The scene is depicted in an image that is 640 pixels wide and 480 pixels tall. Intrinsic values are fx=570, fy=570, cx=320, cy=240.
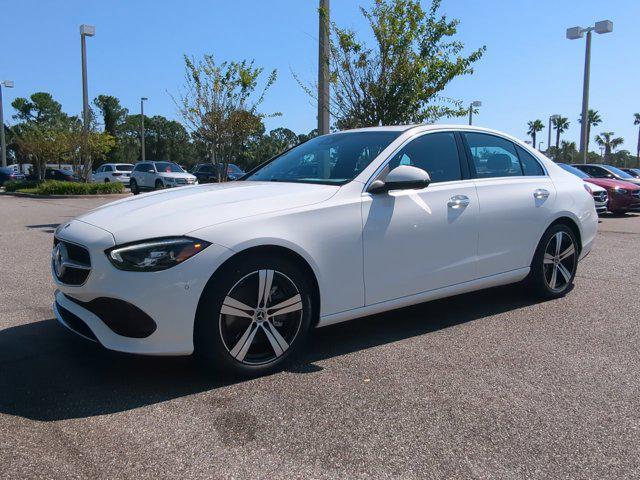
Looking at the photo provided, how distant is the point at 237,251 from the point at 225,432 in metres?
1.00

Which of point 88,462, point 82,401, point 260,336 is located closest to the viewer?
point 88,462

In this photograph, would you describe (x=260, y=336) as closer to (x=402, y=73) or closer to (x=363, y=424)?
(x=363, y=424)

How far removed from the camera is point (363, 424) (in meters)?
2.90

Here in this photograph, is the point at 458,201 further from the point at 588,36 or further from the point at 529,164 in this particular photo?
the point at 588,36

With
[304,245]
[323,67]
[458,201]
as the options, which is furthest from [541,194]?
[323,67]

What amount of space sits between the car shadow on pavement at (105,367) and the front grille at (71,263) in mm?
462

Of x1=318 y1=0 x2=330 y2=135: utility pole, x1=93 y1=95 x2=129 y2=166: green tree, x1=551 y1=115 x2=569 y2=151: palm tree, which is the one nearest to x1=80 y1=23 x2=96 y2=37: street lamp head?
x1=318 y1=0 x2=330 y2=135: utility pole

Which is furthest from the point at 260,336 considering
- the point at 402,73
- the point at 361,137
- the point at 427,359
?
the point at 402,73

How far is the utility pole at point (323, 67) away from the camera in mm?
9602

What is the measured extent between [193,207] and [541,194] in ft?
10.6

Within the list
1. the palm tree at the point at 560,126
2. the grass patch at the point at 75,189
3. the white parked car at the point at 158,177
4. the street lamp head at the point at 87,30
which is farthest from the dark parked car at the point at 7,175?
the palm tree at the point at 560,126

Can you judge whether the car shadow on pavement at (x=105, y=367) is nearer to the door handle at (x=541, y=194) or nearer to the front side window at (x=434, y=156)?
the door handle at (x=541, y=194)

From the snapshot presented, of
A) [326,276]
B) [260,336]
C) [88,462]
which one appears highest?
[326,276]

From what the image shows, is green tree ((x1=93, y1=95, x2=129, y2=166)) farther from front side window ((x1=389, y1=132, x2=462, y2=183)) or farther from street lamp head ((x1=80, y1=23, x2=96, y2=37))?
front side window ((x1=389, y1=132, x2=462, y2=183))
